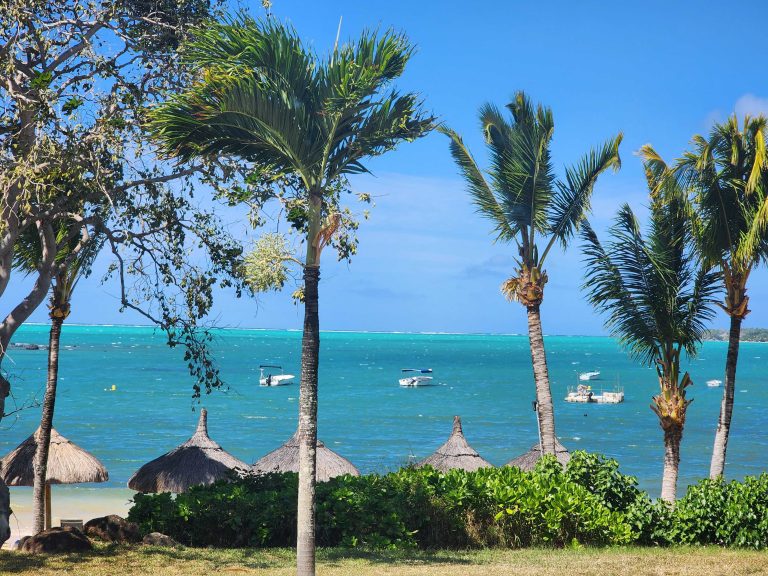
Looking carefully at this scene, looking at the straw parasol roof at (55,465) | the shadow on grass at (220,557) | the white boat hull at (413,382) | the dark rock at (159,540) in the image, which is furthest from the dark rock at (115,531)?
the white boat hull at (413,382)

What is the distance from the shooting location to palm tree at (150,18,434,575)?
971 centimetres

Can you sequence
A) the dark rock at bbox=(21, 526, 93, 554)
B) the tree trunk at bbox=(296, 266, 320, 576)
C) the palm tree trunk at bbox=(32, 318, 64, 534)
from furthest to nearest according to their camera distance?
the palm tree trunk at bbox=(32, 318, 64, 534) < the dark rock at bbox=(21, 526, 93, 554) < the tree trunk at bbox=(296, 266, 320, 576)

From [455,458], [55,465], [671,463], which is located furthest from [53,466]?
[671,463]

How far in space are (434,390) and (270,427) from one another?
4107 cm

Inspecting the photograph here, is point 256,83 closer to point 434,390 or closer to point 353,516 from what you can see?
point 353,516

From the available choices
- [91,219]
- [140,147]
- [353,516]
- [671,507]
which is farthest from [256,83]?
[671,507]

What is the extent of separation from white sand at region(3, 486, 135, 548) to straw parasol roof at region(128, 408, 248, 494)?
277 inches

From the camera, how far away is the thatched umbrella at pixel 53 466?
20547 millimetres

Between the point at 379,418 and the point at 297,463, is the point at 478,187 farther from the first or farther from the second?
the point at 379,418

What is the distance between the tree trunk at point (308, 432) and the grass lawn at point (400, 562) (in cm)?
126

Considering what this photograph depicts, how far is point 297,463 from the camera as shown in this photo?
2109 cm

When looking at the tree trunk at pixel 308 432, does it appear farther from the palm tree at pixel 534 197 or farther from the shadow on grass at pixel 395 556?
the palm tree at pixel 534 197

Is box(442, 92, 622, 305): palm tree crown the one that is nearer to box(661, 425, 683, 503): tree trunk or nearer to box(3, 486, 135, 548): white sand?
box(661, 425, 683, 503): tree trunk

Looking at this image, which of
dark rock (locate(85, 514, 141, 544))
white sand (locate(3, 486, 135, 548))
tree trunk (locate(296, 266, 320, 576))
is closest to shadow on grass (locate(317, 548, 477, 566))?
tree trunk (locate(296, 266, 320, 576))
